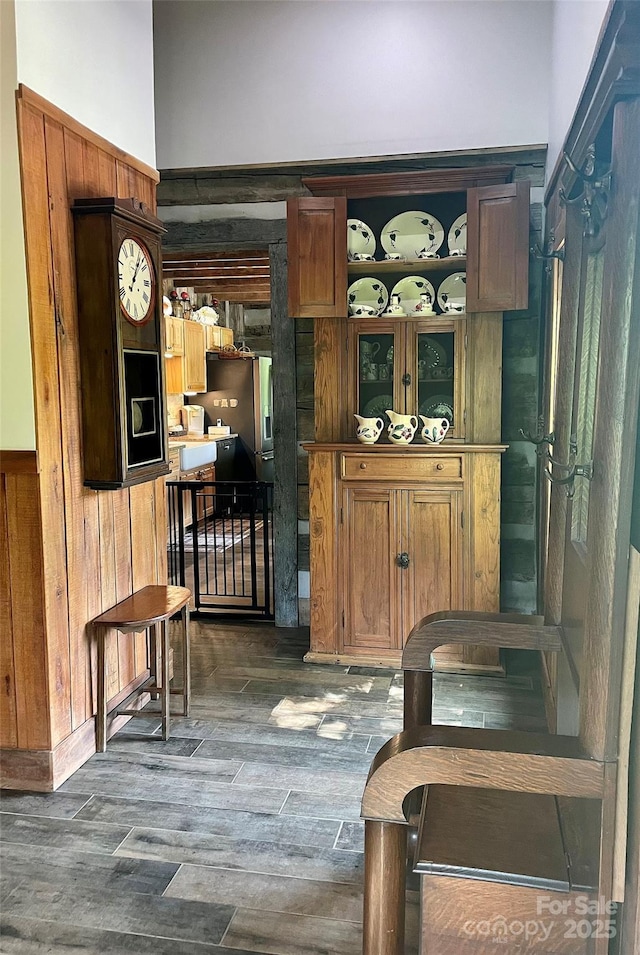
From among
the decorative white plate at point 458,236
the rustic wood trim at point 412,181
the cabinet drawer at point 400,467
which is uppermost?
the rustic wood trim at point 412,181

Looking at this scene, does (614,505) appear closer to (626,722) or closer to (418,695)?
(626,722)

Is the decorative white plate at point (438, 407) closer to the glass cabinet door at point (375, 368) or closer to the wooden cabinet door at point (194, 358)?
the glass cabinet door at point (375, 368)

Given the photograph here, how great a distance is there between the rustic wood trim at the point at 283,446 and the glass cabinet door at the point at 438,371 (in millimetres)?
788

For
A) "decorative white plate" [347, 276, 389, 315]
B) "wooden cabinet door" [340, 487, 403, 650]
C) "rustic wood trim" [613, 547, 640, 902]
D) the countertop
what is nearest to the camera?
"rustic wood trim" [613, 547, 640, 902]

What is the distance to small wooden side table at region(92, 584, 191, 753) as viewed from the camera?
3082 mm

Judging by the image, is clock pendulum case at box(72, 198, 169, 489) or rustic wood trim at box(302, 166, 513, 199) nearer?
clock pendulum case at box(72, 198, 169, 489)

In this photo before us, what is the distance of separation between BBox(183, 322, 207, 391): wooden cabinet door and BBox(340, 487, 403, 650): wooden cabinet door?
4.64 metres

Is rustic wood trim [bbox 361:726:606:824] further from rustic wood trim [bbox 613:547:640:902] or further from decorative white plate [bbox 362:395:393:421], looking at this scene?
decorative white plate [bbox 362:395:393:421]

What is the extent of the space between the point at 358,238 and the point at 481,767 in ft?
10.9

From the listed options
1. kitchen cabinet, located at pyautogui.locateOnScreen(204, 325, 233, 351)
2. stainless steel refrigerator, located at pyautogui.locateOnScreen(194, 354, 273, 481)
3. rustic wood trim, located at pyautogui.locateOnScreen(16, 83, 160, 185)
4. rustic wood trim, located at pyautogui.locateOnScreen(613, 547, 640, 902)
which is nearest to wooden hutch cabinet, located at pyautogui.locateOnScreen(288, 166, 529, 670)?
rustic wood trim, located at pyautogui.locateOnScreen(16, 83, 160, 185)

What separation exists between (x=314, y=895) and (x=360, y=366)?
8.95 ft

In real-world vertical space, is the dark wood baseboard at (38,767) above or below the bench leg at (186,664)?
below

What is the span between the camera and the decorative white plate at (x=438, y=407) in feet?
13.9

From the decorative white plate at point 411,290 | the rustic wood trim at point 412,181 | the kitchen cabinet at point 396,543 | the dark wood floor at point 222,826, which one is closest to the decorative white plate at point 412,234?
the decorative white plate at point 411,290
